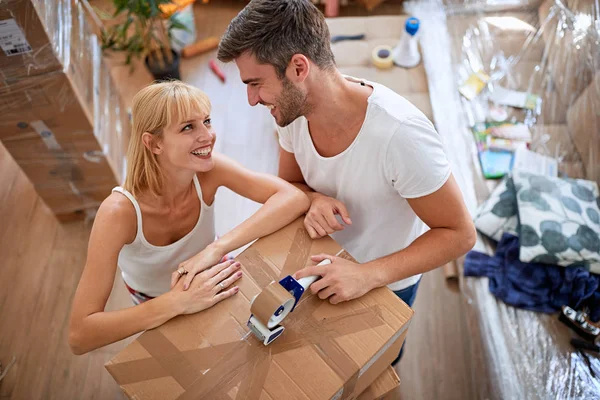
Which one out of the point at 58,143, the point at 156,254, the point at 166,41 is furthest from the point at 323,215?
the point at 166,41

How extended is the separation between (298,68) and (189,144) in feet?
1.23

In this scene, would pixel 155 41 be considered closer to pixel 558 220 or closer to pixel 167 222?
pixel 167 222

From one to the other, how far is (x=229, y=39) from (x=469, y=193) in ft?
4.57

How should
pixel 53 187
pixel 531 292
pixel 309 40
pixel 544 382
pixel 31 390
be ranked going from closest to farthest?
pixel 309 40 → pixel 544 382 → pixel 531 292 → pixel 31 390 → pixel 53 187

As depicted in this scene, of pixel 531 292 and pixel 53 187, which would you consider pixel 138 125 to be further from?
pixel 531 292

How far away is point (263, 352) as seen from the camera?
1007 mm

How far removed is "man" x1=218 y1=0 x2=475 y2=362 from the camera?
1.09 metres

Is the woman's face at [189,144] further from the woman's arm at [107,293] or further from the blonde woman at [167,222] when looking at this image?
the woman's arm at [107,293]

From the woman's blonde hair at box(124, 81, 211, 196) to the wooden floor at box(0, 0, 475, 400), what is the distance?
1.04 m

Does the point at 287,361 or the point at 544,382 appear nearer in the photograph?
the point at 287,361

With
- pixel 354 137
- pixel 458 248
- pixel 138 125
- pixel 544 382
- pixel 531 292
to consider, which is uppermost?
pixel 138 125

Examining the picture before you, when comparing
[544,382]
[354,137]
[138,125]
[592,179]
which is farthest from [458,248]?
[592,179]

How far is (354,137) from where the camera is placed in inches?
47.4

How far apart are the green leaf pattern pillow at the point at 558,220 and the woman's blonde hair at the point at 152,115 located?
4.25 feet
